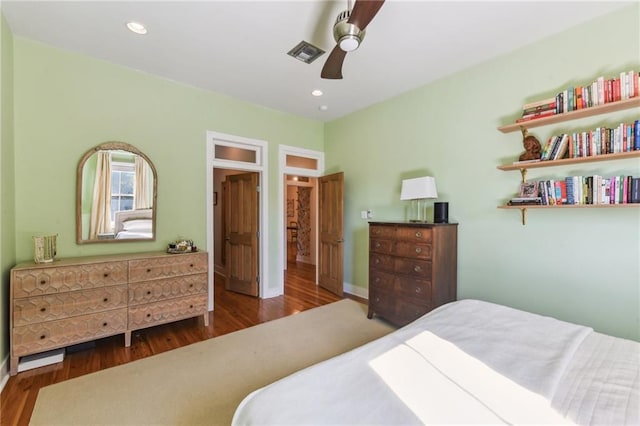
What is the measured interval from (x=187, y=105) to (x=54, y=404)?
3.16 metres

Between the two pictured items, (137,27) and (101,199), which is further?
(101,199)

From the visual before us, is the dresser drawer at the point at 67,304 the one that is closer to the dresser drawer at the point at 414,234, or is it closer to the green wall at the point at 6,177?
the green wall at the point at 6,177

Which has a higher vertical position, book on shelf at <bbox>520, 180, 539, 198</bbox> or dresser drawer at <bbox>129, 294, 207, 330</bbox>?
book on shelf at <bbox>520, 180, 539, 198</bbox>

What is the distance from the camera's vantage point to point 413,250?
283 centimetres

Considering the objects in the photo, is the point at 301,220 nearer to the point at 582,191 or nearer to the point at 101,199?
the point at 101,199

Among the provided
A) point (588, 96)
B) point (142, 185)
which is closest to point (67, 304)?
point (142, 185)

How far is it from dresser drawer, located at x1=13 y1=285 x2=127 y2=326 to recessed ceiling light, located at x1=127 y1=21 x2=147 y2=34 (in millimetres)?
2383

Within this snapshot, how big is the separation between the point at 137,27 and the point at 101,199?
5.73ft

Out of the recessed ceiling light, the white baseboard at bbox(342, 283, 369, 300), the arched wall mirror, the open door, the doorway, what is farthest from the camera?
the doorway

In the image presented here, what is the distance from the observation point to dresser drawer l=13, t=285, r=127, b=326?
2.18 metres

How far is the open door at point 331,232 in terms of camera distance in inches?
168

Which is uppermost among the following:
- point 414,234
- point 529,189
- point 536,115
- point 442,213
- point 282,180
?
point 536,115

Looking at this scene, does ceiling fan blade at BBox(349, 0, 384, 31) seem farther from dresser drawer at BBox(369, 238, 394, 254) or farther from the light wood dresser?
the light wood dresser

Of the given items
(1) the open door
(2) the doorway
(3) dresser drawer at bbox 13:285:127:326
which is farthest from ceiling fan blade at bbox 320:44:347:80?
(2) the doorway
